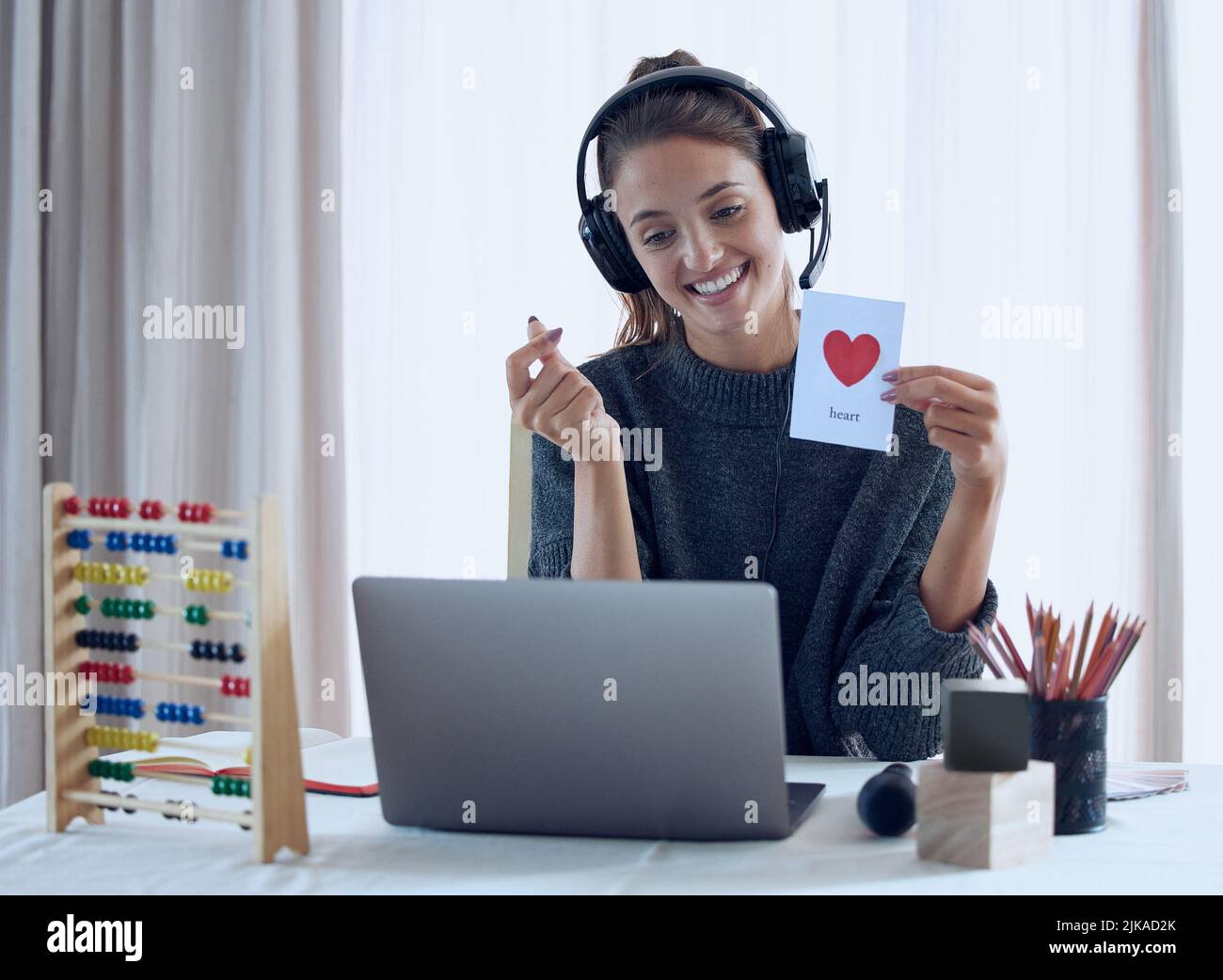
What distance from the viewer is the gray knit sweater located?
4.66 ft

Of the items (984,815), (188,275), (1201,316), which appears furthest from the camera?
(188,275)

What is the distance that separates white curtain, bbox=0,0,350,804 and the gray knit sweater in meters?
1.11

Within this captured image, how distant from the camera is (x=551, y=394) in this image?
1.36 metres

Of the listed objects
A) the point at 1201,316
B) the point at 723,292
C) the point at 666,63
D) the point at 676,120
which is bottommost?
the point at 723,292

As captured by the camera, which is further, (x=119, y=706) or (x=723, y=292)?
(x=723, y=292)

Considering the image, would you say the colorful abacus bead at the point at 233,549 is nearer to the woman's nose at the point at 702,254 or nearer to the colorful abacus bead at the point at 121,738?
the colorful abacus bead at the point at 121,738

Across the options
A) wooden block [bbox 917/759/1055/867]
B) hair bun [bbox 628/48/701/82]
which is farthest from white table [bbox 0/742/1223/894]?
hair bun [bbox 628/48/701/82]

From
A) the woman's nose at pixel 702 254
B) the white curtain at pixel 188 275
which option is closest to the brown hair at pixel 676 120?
the woman's nose at pixel 702 254

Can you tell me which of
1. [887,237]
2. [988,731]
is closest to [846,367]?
[988,731]

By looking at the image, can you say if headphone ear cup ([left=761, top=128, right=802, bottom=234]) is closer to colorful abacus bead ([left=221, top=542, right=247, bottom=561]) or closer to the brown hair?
the brown hair

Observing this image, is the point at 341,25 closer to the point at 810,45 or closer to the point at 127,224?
the point at 127,224

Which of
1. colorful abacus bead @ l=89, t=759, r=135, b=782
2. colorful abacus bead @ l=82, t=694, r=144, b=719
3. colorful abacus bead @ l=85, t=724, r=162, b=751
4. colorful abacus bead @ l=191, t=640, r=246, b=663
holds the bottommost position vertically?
colorful abacus bead @ l=89, t=759, r=135, b=782

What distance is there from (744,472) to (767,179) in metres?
0.40

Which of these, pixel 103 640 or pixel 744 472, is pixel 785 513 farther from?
pixel 103 640
